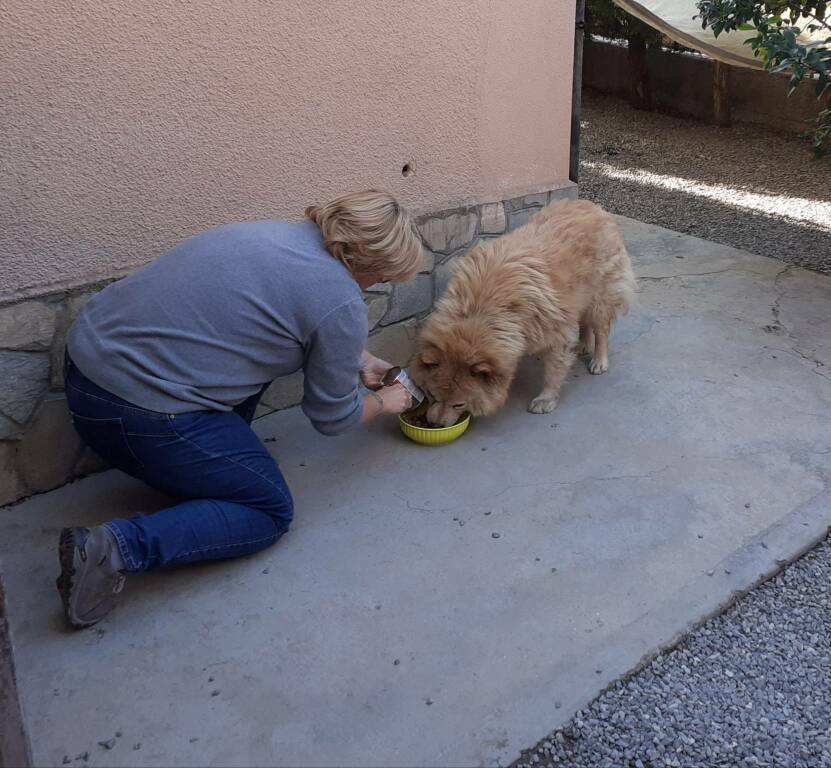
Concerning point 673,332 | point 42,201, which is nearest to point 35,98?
point 42,201

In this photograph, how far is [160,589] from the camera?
303 cm

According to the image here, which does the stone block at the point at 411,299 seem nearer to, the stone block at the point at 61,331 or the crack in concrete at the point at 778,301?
the stone block at the point at 61,331

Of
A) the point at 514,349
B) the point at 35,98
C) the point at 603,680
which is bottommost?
the point at 603,680

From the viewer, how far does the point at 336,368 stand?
3002 mm

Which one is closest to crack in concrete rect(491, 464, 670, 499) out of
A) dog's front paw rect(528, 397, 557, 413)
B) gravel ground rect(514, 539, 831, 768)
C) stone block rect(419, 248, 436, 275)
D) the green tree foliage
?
dog's front paw rect(528, 397, 557, 413)

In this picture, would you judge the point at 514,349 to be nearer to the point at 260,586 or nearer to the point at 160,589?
the point at 260,586

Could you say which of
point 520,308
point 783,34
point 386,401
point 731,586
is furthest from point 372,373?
point 783,34

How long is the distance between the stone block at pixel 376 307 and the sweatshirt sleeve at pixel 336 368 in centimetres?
119

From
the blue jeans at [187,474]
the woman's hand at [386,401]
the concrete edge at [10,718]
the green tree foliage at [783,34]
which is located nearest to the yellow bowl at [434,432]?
the woman's hand at [386,401]

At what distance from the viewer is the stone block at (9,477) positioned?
337 cm

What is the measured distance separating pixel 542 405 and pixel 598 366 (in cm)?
56

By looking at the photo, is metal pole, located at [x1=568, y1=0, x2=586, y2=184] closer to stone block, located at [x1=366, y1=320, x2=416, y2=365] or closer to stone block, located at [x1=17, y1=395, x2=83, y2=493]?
stone block, located at [x1=366, y1=320, x2=416, y2=365]

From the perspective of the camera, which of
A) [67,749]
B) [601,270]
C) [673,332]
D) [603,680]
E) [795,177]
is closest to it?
[67,749]

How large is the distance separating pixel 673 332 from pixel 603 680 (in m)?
2.85
